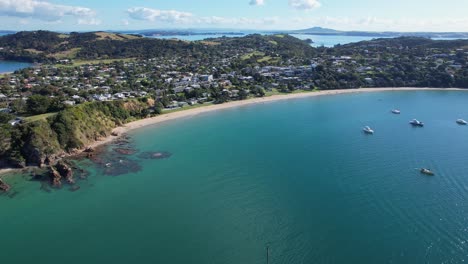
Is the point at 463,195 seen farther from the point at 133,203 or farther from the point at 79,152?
the point at 79,152

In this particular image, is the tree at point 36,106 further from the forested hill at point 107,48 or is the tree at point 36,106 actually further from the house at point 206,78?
the forested hill at point 107,48

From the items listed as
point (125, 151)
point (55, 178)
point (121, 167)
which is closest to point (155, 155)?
point (125, 151)

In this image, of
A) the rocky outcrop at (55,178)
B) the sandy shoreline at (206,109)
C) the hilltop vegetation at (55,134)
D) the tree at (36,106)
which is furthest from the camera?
the sandy shoreline at (206,109)

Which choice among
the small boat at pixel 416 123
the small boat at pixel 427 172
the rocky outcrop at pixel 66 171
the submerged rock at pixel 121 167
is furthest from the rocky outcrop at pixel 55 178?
the small boat at pixel 416 123

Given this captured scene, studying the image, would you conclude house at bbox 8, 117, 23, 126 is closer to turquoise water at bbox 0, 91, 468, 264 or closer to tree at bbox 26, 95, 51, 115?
tree at bbox 26, 95, 51, 115

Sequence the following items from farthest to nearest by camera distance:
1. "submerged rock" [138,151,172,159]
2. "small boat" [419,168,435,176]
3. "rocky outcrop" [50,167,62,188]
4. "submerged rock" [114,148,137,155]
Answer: "submerged rock" [114,148,137,155] → "submerged rock" [138,151,172,159] → "small boat" [419,168,435,176] → "rocky outcrop" [50,167,62,188]

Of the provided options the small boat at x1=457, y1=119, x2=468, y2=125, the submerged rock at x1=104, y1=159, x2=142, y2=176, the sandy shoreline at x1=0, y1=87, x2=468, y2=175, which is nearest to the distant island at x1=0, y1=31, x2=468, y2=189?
the sandy shoreline at x1=0, y1=87, x2=468, y2=175
